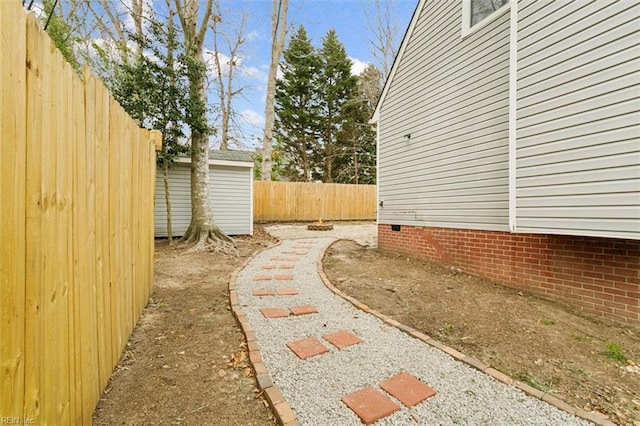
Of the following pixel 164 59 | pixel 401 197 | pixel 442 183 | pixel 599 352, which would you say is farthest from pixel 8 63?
pixel 164 59

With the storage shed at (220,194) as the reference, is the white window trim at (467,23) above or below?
above

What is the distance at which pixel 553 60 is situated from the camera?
3.39 m

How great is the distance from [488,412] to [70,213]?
8.08 ft

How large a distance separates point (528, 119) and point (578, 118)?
21.1 inches

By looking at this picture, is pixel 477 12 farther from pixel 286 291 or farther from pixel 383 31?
pixel 383 31

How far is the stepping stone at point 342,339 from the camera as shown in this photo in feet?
8.32

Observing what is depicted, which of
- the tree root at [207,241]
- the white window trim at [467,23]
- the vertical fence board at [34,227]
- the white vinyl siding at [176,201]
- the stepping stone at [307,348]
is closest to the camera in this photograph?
the vertical fence board at [34,227]

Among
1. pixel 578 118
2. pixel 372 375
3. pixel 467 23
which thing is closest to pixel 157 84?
pixel 467 23

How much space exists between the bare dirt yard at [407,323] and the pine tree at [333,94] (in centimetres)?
1802

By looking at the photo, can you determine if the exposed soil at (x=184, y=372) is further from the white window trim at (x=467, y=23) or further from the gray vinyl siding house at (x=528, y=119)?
the white window trim at (x=467, y=23)

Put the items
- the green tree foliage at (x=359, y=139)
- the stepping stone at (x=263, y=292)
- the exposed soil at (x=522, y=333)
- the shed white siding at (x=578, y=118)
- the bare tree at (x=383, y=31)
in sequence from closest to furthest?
the exposed soil at (x=522, y=333), the shed white siding at (x=578, y=118), the stepping stone at (x=263, y=292), the bare tree at (x=383, y=31), the green tree foliage at (x=359, y=139)

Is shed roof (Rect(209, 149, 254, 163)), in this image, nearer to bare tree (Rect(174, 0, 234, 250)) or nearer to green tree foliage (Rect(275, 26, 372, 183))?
bare tree (Rect(174, 0, 234, 250))

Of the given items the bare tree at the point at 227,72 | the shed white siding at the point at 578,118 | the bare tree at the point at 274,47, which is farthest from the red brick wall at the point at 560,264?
the bare tree at the point at 227,72

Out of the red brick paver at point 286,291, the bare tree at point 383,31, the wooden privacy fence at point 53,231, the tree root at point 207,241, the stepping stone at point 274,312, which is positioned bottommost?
the stepping stone at point 274,312
